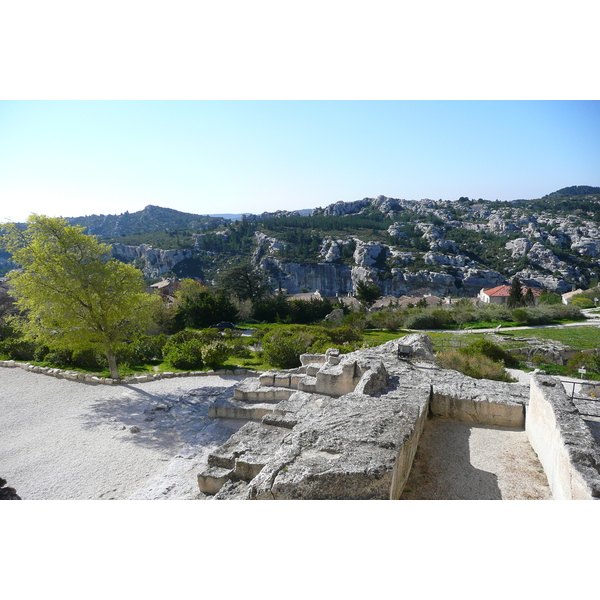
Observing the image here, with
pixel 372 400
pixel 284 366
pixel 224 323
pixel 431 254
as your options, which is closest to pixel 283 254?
pixel 431 254

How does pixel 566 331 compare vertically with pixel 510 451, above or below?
below

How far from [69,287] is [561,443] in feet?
38.6

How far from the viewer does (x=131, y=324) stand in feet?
39.8

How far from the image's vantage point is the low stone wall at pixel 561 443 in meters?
3.63

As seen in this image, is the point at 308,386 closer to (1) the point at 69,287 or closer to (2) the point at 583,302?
(1) the point at 69,287

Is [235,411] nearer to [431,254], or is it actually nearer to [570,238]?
[431,254]

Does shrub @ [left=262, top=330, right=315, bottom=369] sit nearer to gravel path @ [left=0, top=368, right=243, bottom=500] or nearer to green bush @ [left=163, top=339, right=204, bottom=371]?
gravel path @ [left=0, top=368, right=243, bottom=500]

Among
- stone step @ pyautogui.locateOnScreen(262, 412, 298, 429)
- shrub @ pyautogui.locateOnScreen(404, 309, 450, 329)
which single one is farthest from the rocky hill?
stone step @ pyautogui.locateOnScreen(262, 412, 298, 429)

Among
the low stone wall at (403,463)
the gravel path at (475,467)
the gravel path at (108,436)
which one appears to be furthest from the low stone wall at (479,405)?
the gravel path at (108,436)

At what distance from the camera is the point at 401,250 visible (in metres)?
80.1

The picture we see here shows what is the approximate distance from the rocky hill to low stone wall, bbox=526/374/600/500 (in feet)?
211

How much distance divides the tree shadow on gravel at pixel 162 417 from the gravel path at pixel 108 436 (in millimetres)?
21

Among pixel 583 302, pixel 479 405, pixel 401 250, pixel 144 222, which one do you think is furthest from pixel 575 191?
pixel 479 405

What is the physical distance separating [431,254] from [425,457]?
2919 inches
